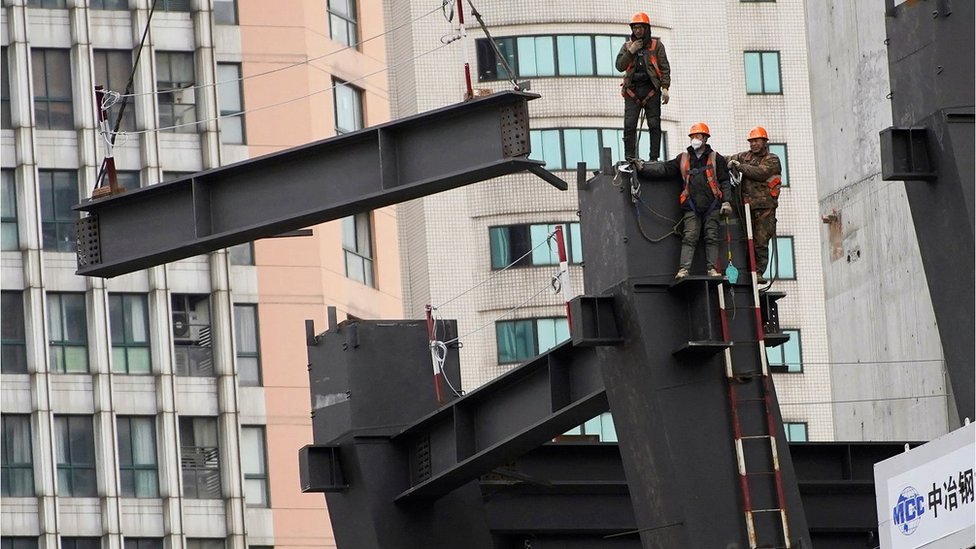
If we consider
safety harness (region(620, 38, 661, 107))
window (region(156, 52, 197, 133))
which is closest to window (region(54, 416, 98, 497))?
window (region(156, 52, 197, 133))

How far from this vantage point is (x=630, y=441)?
2550cm

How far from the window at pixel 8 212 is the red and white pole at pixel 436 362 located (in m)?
29.3

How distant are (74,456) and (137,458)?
62.3 inches

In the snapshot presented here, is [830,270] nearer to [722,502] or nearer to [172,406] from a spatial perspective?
[722,502]

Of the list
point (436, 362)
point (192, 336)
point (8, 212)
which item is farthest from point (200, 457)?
point (436, 362)

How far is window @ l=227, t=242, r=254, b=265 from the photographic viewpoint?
202 ft

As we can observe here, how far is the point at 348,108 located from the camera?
65188mm

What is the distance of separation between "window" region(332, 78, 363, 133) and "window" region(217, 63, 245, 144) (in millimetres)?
2862

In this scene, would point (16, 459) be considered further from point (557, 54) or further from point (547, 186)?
point (557, 54)

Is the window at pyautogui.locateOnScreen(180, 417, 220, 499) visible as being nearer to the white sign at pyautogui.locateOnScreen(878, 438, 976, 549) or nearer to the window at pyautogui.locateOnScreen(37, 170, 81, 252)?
the window at pyautogui.locateOnScreen(37, 170, 81, 252)

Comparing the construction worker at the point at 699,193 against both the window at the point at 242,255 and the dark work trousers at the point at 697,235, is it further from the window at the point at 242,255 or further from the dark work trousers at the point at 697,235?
the window at the point at 242,255

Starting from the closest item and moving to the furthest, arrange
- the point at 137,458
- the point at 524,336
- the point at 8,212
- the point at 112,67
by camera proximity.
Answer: the point at 137,458
the point at 8,212
the point at 112,67
the point at 524,336

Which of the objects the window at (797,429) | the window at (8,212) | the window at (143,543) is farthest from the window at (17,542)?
the window at (797,429)

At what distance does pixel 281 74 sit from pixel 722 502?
40.0 metres
